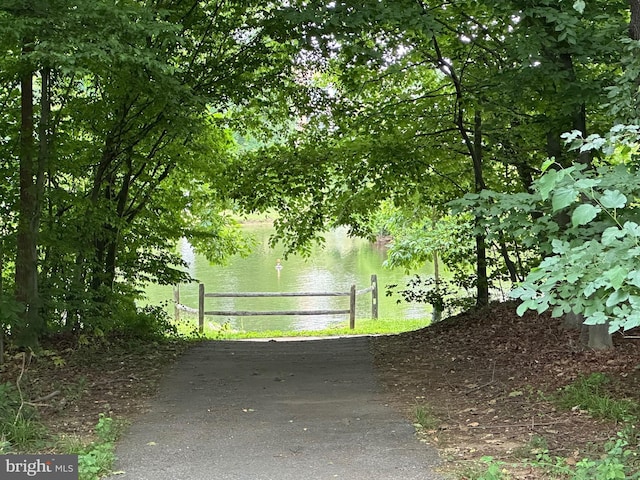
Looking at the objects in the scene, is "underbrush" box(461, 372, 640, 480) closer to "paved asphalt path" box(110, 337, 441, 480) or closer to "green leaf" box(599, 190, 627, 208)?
"paved asphalt path" box(110, 337, 441, 480)

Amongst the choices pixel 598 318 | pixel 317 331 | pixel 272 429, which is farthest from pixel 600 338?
pixel 317 331

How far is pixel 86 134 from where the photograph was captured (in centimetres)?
781

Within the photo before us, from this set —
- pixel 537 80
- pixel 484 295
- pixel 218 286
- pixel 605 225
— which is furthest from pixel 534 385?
pixel 218 286

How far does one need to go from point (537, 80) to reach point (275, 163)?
4.62 metres

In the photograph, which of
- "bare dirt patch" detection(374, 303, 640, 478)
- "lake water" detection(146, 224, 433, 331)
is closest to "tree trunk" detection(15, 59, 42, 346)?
"bare dirt patch" detection(374, 303, 640, 478)

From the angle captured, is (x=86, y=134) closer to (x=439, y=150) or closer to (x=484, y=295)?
(x=439, y=150)

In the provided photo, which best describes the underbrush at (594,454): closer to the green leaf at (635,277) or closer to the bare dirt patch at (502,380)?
the bare dirt patch at (502,380)

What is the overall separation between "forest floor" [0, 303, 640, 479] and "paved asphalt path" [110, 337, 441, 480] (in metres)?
0.22

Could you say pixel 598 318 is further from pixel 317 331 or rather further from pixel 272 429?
pixel 317 331

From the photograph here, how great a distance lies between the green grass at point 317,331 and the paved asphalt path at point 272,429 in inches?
220

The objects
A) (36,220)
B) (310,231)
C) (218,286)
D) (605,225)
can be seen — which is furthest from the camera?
(218,286)

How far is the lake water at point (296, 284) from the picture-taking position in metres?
17.2

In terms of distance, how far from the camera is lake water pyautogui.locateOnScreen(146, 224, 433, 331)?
17217mm

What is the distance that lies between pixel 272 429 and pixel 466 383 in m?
2.06
